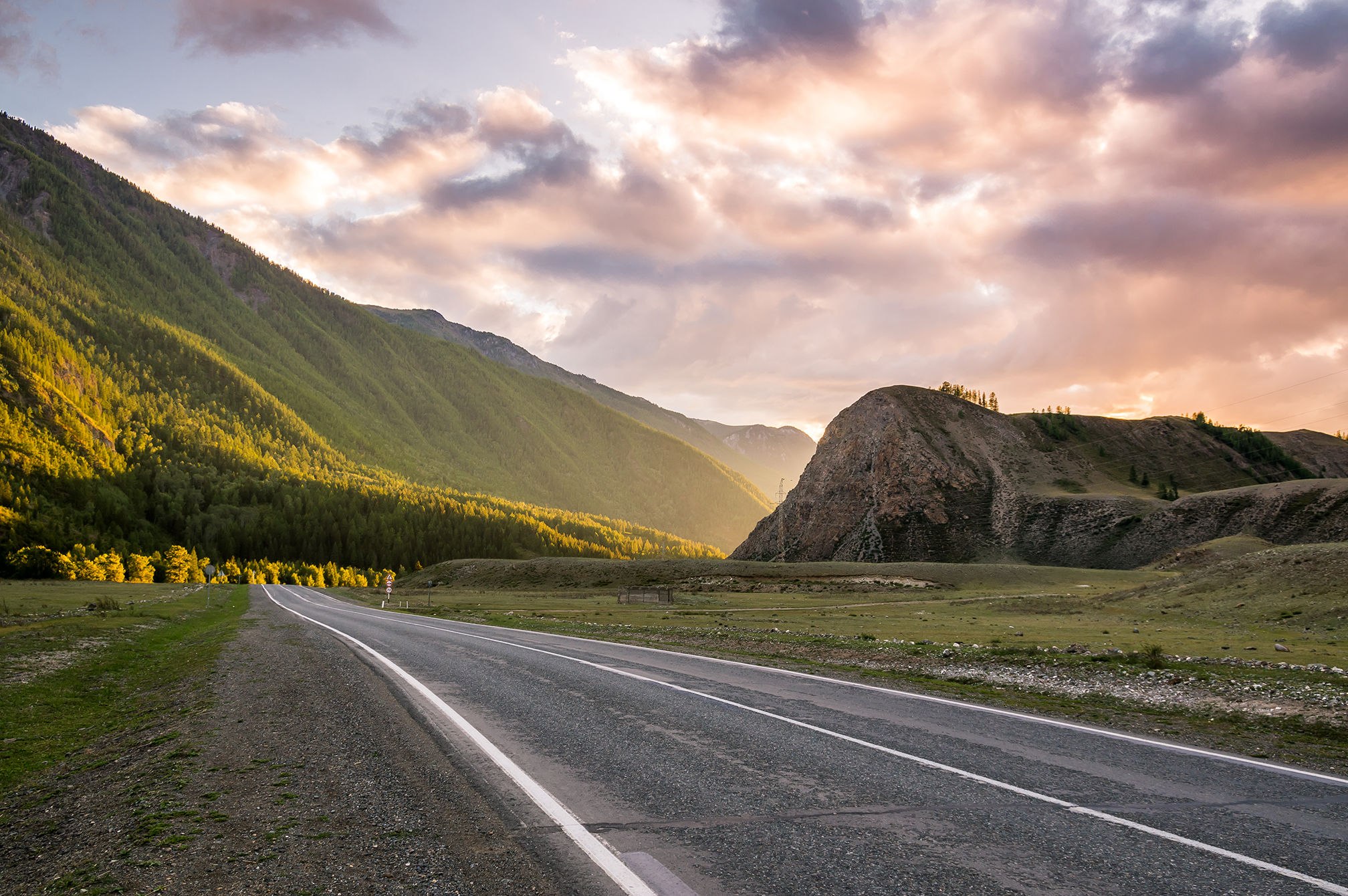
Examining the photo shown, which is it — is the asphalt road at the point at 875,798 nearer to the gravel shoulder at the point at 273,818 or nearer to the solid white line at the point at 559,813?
the solid white line at the point at 559,813

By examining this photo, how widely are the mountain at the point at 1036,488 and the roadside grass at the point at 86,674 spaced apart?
326 feet

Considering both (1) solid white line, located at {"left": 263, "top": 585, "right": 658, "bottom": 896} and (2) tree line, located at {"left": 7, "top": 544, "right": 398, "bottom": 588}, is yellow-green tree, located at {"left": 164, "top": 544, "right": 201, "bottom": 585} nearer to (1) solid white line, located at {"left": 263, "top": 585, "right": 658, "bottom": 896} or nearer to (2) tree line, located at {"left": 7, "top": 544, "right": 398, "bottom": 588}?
(2) tree line, located at {"left": 7, "top": 544, "right": 398, "bottom": 588}

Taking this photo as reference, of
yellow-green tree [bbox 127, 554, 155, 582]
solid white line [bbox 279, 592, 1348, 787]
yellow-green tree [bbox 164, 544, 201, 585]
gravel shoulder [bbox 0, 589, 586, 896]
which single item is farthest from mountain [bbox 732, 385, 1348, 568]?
yellow-green tree [bbox 127, 554, 155, 582]

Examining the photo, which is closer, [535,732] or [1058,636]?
[535,732]

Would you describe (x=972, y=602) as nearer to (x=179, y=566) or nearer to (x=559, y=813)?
(x=559, y=813)

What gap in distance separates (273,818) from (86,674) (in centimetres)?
1604

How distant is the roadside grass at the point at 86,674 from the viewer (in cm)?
1025

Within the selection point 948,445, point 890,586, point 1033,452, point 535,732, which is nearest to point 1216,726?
point 535,732

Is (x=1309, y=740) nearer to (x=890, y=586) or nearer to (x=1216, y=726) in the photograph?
(x=1216, y=726)

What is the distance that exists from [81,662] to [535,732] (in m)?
17.6

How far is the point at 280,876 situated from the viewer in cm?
499

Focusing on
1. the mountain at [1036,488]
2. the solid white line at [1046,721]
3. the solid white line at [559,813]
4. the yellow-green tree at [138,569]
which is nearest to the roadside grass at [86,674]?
the solid white line at [559,813]

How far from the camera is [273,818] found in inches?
248

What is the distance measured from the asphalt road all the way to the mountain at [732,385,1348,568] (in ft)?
350
